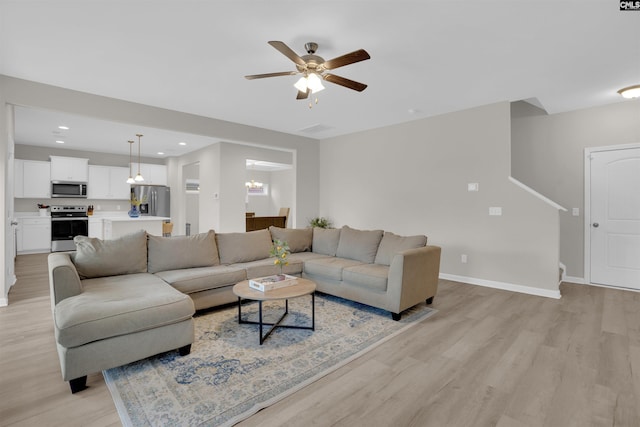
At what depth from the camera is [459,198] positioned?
16.0 feet

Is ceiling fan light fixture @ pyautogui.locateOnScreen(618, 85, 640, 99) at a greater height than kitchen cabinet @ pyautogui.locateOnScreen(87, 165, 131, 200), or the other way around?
ceiling fan light fixture @ pyautogui.locateOnScreen(618, 85, 640, 99)

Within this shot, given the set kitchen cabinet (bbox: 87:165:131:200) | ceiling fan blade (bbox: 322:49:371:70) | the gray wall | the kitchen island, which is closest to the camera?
ceiling fan blade (bbox: 322:49:371:70)

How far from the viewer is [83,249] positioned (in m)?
3.11

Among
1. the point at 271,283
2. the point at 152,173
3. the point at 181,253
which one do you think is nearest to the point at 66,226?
the point at 152,173

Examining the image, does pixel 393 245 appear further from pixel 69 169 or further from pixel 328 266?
pixel 69 169

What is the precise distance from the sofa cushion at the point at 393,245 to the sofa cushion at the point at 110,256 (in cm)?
281

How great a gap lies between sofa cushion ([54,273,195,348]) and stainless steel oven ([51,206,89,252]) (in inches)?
250

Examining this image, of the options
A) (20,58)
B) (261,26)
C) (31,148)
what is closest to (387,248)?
(261,26)

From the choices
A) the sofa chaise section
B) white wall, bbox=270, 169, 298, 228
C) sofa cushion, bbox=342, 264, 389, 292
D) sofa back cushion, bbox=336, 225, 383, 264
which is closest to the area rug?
the sofa chaise section

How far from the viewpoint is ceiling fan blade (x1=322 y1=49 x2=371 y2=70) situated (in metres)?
2.38

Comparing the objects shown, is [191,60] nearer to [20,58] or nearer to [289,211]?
[20,58]

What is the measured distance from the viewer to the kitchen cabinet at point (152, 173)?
8.72 metres

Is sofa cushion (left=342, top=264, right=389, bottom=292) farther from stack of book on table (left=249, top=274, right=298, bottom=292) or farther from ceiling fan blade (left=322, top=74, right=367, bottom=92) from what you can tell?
ceiling fan blade (left=322, top=74, right=367, bottom=92)

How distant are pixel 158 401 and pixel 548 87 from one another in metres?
5.11
